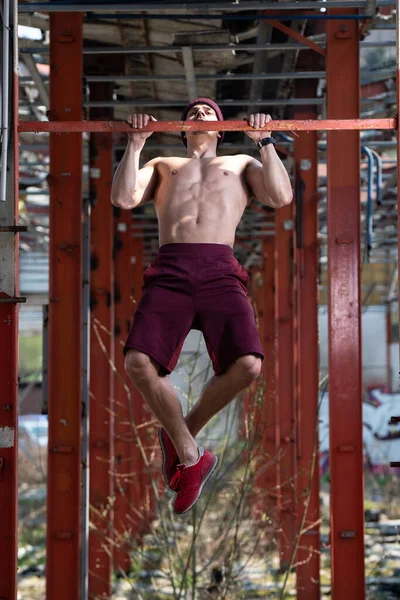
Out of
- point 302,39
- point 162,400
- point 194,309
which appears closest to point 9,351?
point 162,400

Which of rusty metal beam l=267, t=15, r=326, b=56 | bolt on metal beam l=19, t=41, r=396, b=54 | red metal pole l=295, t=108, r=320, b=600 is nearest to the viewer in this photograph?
rusty metal beam l=267, t=15, r=326, b=56

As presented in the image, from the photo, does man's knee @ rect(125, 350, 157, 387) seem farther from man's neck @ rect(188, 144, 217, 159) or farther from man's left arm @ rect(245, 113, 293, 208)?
man's neck @ rect(188, 144, 217, 159)

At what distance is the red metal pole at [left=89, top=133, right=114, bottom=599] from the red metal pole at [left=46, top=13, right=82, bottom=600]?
2.67m

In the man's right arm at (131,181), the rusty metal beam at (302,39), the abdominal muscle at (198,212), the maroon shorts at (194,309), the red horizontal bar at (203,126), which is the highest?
the rusty metal beam at (302,39)

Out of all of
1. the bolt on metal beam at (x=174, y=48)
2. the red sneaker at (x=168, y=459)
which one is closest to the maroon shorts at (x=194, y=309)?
the red sneaker at (x=168, y=459)

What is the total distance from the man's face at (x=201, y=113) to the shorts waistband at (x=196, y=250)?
754 millimetres

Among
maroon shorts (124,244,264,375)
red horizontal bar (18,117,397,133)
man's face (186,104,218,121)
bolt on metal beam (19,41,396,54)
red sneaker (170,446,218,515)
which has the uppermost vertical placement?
bolt on metal beam (19,41,396,54)

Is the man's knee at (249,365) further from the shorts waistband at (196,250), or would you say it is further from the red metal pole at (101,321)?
the red metal pole at (101,321)

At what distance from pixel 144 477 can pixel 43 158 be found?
19.2ft

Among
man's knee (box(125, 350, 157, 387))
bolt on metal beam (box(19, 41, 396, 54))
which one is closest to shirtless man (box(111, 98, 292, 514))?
man's knee (box(125, 350, 157, 387))

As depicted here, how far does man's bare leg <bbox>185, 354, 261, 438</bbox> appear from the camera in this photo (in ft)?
19.0

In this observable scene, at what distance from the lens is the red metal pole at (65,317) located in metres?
8.80

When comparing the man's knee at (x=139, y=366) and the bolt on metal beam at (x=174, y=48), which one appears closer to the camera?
the man's knee at (x=139, y=366)

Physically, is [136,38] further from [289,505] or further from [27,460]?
[27,460]
